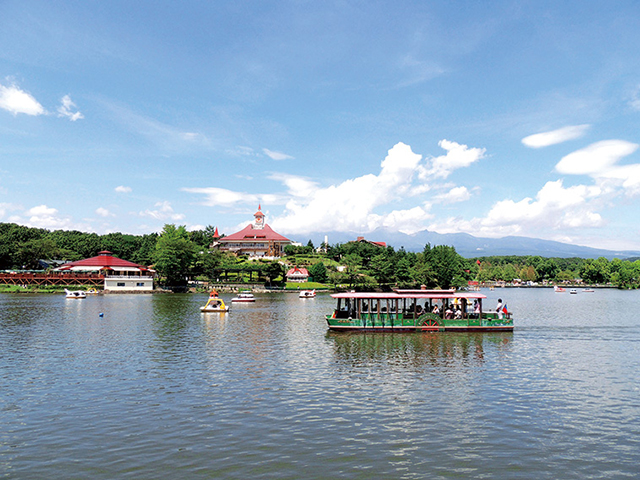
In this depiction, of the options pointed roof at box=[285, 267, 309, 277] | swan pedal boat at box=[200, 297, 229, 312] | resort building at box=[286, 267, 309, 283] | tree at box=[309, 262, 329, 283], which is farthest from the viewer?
tree at box=[309, 262, 329, 283]

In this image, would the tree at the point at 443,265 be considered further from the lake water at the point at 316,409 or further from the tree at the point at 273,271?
the lake water at the point at 316,409

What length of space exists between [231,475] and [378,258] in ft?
464

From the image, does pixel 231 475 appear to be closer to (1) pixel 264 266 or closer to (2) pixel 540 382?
(2) pixel 540 382

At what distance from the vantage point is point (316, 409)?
20.1 metres

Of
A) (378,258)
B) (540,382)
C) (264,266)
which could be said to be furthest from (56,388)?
(378,258)

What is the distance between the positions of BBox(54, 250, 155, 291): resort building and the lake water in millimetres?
91421

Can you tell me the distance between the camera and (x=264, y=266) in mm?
140625

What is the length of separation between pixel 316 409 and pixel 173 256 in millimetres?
110844

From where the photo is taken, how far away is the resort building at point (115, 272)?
12269cm

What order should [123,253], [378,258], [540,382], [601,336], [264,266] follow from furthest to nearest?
1. [123,253]
2. [378,258]
3. [264,266]
4. [601,336]
5. [540,382]

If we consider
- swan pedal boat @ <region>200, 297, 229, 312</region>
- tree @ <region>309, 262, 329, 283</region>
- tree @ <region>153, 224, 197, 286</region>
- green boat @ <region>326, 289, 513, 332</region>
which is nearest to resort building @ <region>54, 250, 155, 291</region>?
tree @ <region>153, 224, 197, 286</region>

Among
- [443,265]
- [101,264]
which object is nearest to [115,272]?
[101,264]

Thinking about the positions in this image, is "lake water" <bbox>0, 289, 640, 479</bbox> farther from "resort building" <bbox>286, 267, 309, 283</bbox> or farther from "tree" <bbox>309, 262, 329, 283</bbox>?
"tree" <bbox>309, 262, 329, 283</bbox>

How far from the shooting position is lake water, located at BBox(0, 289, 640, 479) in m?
14.7
